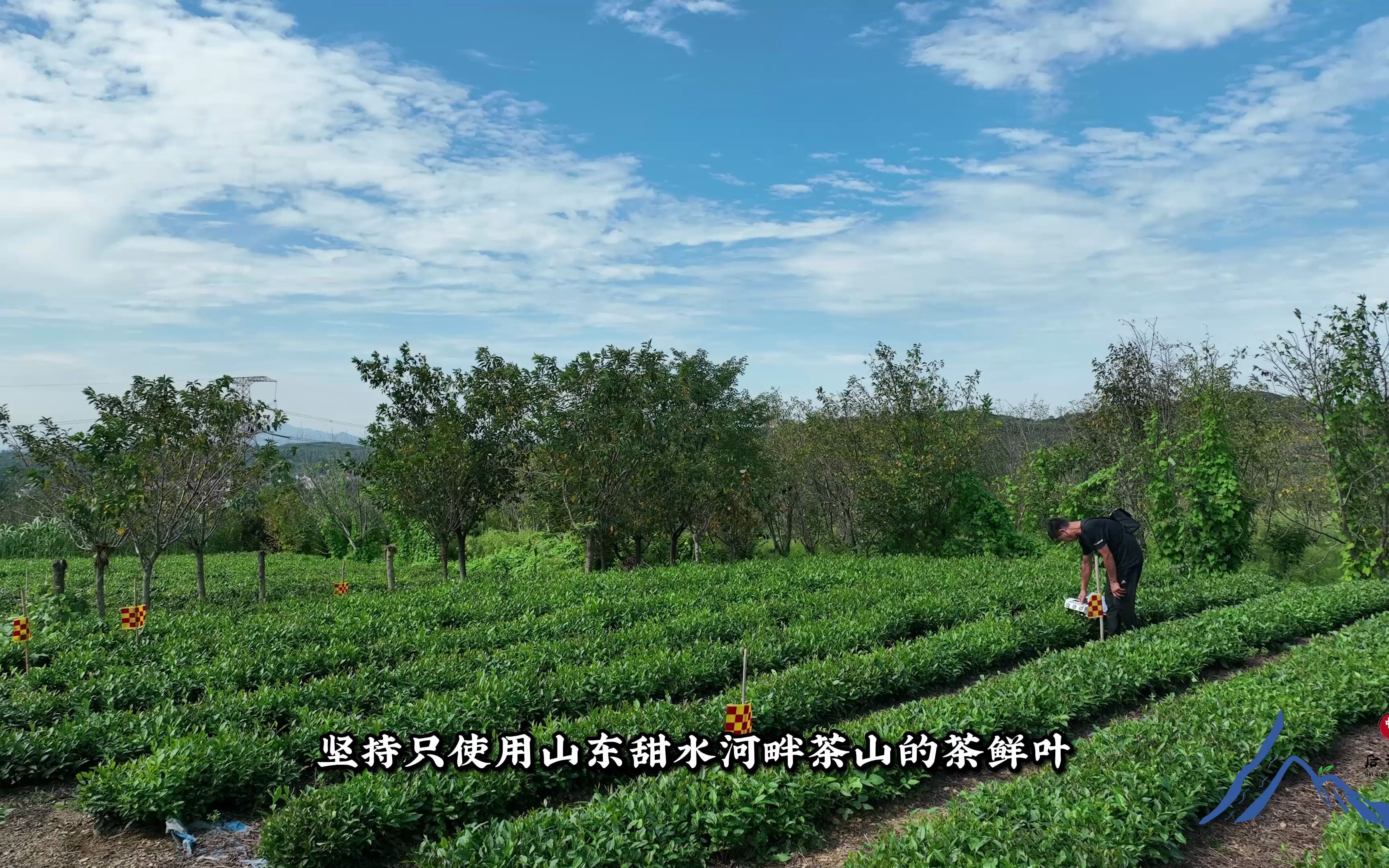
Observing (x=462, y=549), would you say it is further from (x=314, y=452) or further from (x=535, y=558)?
(x=314, y=452)

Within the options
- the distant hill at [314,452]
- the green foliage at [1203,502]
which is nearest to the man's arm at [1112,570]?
the green foliage at [1203,502]

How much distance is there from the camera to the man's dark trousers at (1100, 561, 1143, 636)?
439 inches

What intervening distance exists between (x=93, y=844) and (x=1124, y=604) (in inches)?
458

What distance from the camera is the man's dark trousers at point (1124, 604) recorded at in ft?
36.6

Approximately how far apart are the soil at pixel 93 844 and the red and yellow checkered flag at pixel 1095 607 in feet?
30.7

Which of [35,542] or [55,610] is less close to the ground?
[55,610]

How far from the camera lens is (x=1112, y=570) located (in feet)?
35.7

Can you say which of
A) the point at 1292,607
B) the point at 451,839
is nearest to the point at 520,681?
the point at 451,839

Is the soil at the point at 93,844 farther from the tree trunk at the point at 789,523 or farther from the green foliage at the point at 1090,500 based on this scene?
the tree trunk at the point at 789,523

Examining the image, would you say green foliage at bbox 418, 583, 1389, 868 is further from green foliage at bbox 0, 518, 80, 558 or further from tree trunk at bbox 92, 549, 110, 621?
green foliage at bbox 0, 518, 80, 558

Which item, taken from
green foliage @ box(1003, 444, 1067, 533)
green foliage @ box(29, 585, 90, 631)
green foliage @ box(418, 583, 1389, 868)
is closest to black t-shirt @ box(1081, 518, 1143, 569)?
green foliage @ box(418, 583, 1389, 868)

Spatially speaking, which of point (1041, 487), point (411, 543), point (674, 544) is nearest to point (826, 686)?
point (674, 544)

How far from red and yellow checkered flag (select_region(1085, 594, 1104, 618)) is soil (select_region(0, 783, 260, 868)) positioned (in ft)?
30.7

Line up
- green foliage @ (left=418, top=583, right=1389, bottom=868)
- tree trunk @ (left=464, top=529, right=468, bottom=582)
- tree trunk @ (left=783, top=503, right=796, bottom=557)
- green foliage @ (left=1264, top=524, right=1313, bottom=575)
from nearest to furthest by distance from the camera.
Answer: green foliage @ (left=418, top=583, right=1389, bottom=868)
green foliage @ (left=1264, top=524, right=1313, bottom=575)
tree trunk @ (left=464, top=529, right=468, bottom=582)
tree trunk @ (left=783, top=503, right=796, bottom=557)
